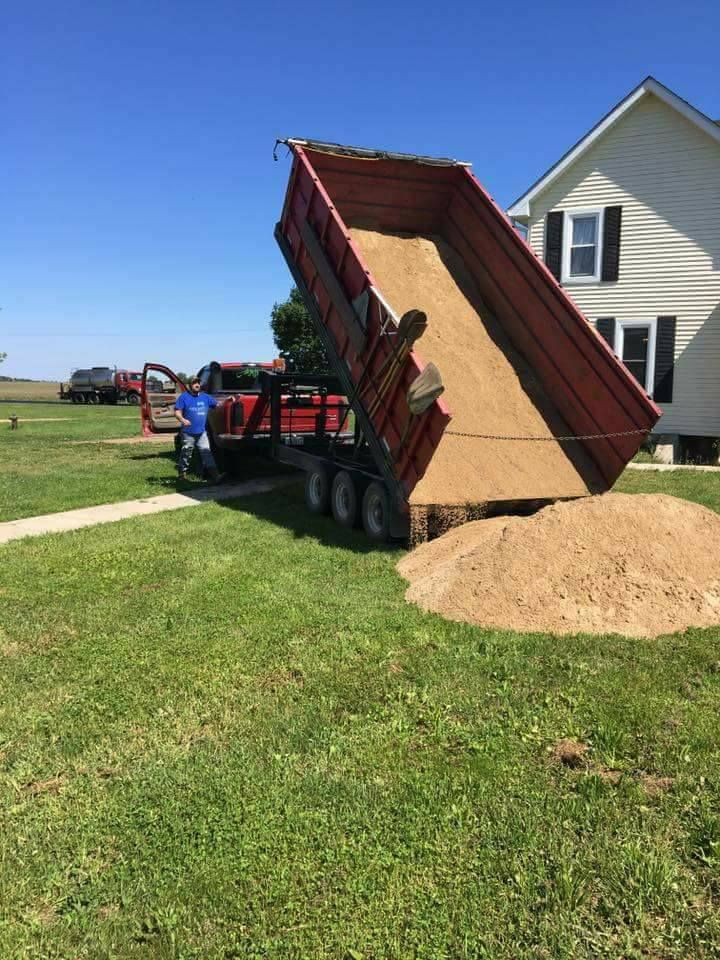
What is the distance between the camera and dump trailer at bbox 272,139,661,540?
7195mm

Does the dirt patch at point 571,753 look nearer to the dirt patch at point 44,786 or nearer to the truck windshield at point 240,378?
the dirt patch at point 44,786

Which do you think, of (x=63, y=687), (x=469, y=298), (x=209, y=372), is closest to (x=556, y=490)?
(x=469, y=298)

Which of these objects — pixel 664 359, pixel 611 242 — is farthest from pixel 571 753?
pixel 611 242

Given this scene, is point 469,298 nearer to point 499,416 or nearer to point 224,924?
point 499,416

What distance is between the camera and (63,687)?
4.44 m

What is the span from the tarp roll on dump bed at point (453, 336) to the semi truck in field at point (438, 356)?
18mm

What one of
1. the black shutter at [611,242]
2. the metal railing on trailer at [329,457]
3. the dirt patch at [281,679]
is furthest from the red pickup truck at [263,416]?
the black shutter at [611,242]

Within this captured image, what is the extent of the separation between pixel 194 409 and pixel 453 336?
4.93m

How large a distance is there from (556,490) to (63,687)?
16.8 feet

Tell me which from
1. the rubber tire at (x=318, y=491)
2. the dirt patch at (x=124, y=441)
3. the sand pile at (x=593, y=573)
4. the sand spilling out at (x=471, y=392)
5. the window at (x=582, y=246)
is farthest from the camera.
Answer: the dirt patch at (x=124, y=441)

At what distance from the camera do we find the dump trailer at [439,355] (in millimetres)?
7195

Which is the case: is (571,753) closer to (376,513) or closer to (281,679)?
(281,679)

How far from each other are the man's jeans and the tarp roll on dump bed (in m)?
3.86

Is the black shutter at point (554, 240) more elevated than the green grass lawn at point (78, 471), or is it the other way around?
the black shutter at point (554, 240)
